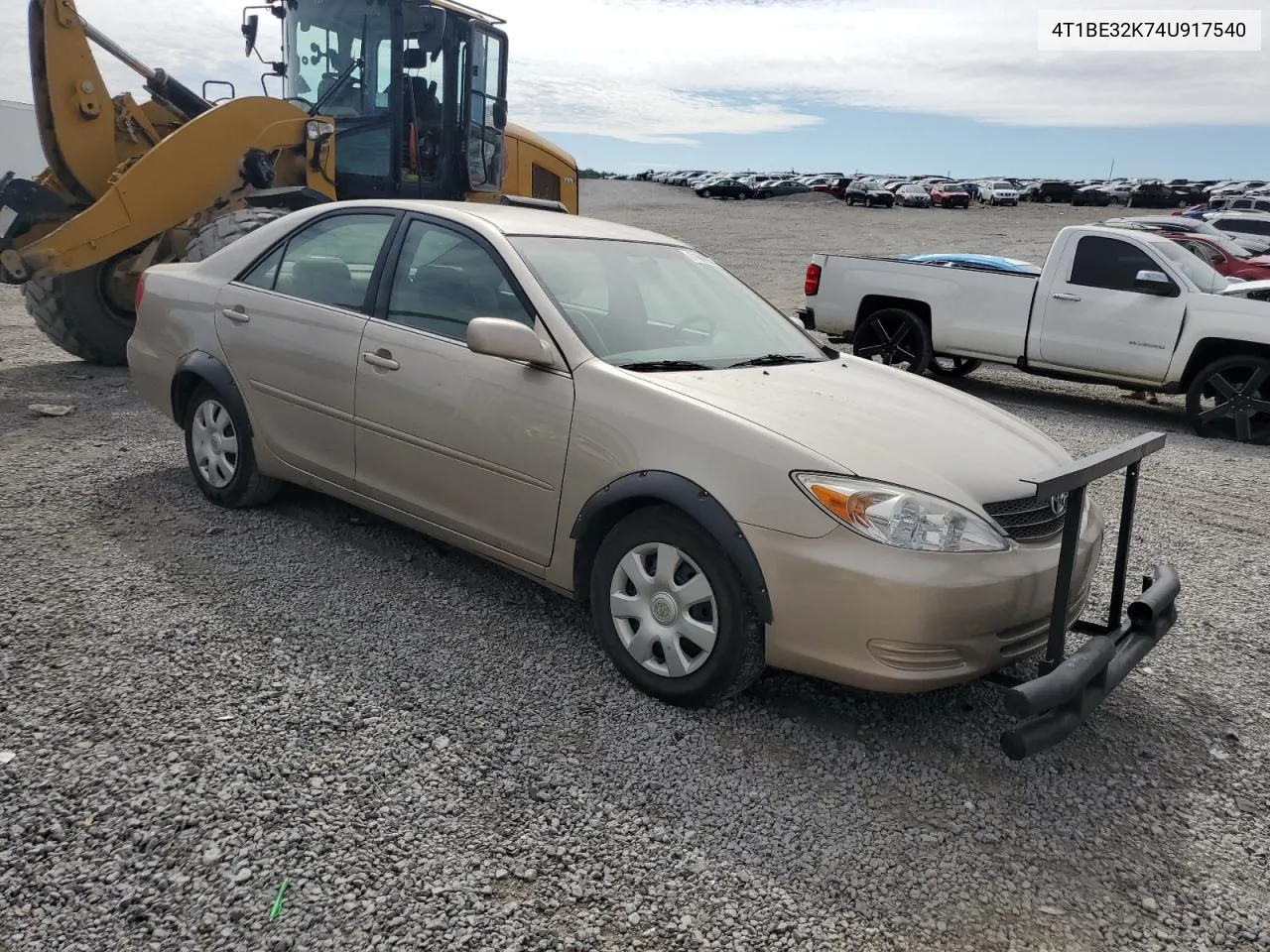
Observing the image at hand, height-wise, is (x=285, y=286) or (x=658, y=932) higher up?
(x=285, y=286)

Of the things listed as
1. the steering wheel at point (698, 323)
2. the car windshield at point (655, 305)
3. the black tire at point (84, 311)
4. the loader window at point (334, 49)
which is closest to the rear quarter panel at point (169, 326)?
the car windshield at point (655, 305)

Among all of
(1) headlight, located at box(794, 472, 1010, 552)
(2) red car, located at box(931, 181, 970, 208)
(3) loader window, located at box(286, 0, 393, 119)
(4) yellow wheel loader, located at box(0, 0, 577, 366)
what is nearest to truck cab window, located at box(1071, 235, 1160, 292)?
(4) yellow wheel loader, located at box(0, 0, 577, 366)

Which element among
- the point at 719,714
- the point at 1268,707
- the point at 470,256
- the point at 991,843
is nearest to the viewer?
the point at 991,843

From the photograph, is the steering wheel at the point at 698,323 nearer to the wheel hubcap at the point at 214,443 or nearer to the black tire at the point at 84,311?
the wheel hubcap at the point at 214,443

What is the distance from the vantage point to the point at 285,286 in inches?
194

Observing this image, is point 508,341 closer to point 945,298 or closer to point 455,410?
point 455,410

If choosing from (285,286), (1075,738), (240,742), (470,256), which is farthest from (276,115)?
(1075,738)

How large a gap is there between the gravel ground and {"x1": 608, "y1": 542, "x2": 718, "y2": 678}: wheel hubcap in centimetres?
21

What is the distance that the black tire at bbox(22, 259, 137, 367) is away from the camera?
8758mm

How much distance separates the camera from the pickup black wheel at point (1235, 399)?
8.95 meters

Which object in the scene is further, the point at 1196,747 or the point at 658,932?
the point at 1196,747

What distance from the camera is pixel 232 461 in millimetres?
5223

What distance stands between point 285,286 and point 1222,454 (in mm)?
7376

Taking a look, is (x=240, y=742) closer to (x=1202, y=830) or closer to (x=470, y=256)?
(x=470, y=256)
